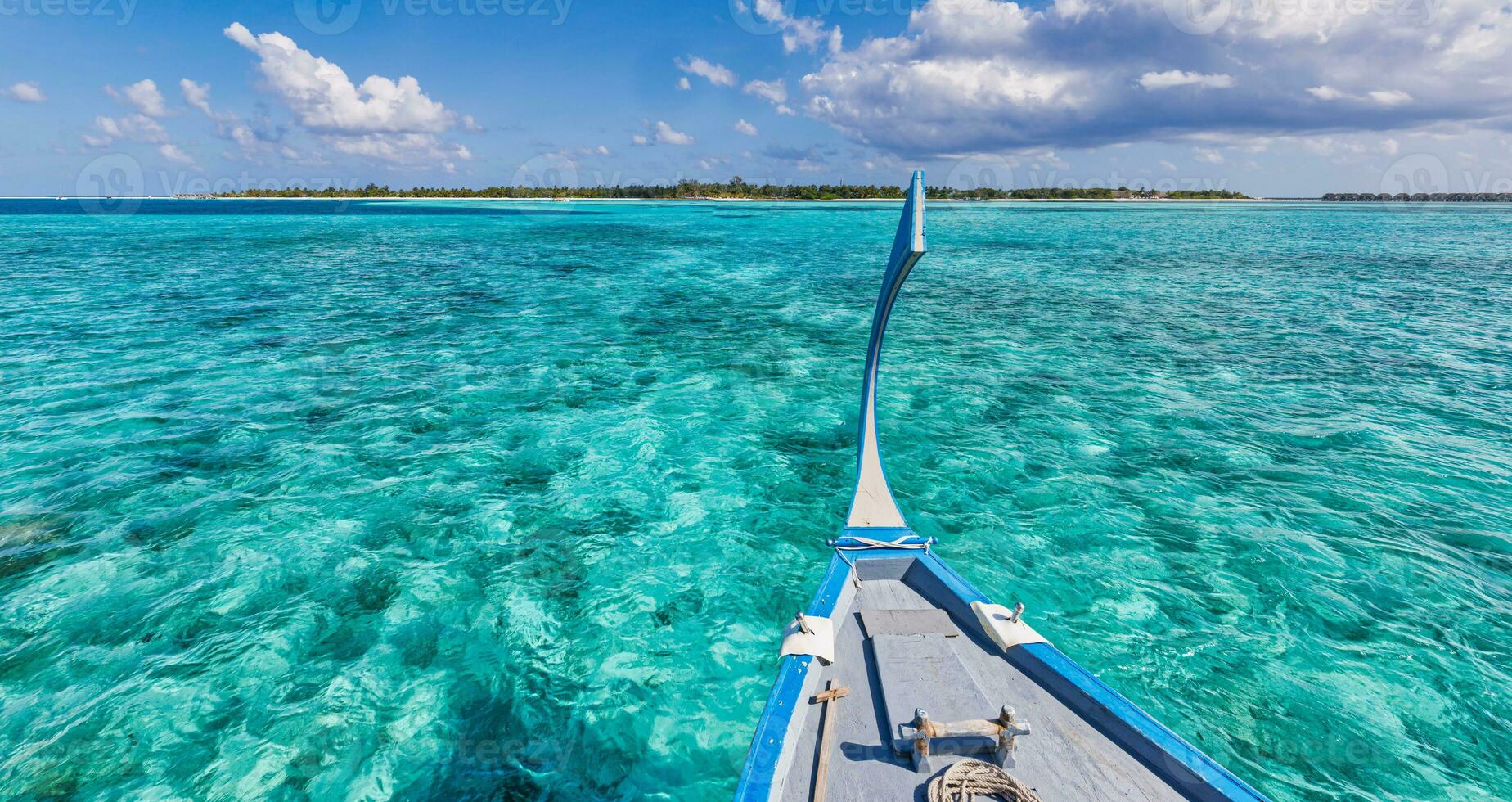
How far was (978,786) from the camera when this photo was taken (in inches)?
159

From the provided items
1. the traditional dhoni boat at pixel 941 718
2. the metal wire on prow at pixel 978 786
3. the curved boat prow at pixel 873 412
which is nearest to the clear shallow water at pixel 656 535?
the curved boat prow at pixel 873 412

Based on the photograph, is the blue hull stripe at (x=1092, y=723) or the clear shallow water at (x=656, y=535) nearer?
the blue hull stripe at (x=1092, y=723)

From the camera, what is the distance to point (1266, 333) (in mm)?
21891

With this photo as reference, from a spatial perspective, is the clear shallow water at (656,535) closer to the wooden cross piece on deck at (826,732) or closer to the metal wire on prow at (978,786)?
the wooden cross piece on deck at (826,732)

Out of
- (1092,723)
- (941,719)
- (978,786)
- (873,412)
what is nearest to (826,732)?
(941,719)

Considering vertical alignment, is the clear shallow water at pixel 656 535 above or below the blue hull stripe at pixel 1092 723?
below

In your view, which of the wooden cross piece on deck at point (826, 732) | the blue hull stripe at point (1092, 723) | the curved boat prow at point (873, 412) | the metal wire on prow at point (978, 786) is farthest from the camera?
the curved boat prow at point (873, 412)

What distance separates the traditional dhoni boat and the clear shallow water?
2072mm

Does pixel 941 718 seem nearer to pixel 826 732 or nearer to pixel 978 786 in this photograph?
pixel 978 786

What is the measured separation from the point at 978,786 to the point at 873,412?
524cm

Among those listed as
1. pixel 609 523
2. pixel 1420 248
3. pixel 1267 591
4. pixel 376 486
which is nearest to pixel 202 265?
pixel 376 486

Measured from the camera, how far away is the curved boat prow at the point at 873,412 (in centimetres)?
598

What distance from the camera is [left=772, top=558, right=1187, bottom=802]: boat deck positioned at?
167 inches

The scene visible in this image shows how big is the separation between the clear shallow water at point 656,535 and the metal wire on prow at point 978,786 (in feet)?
9.94
